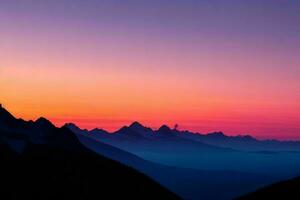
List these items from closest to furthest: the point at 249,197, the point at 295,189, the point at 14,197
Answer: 1. the point at 295,189
2. the point at 249,197
3. the point at 14,197

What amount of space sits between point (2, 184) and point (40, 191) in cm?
1456

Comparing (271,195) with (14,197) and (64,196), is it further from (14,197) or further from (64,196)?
(14,197)

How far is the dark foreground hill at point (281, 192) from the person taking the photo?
158 m

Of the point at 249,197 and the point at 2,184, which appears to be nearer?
the point at 249,197

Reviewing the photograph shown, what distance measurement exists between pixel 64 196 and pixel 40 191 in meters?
9.16

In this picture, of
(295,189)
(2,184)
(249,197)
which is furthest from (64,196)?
(295,189)

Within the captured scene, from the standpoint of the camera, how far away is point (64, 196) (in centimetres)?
19850

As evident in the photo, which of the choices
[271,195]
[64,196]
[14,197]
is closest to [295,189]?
[271,195]

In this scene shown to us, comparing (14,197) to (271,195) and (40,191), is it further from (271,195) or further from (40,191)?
(271,195)

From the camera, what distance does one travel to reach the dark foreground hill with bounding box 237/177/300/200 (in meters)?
158

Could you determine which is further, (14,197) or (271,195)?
(14,197)

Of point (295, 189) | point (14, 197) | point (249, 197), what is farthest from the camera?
point (14, 197)

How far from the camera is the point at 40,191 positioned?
197 metres

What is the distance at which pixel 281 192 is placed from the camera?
163500mm
